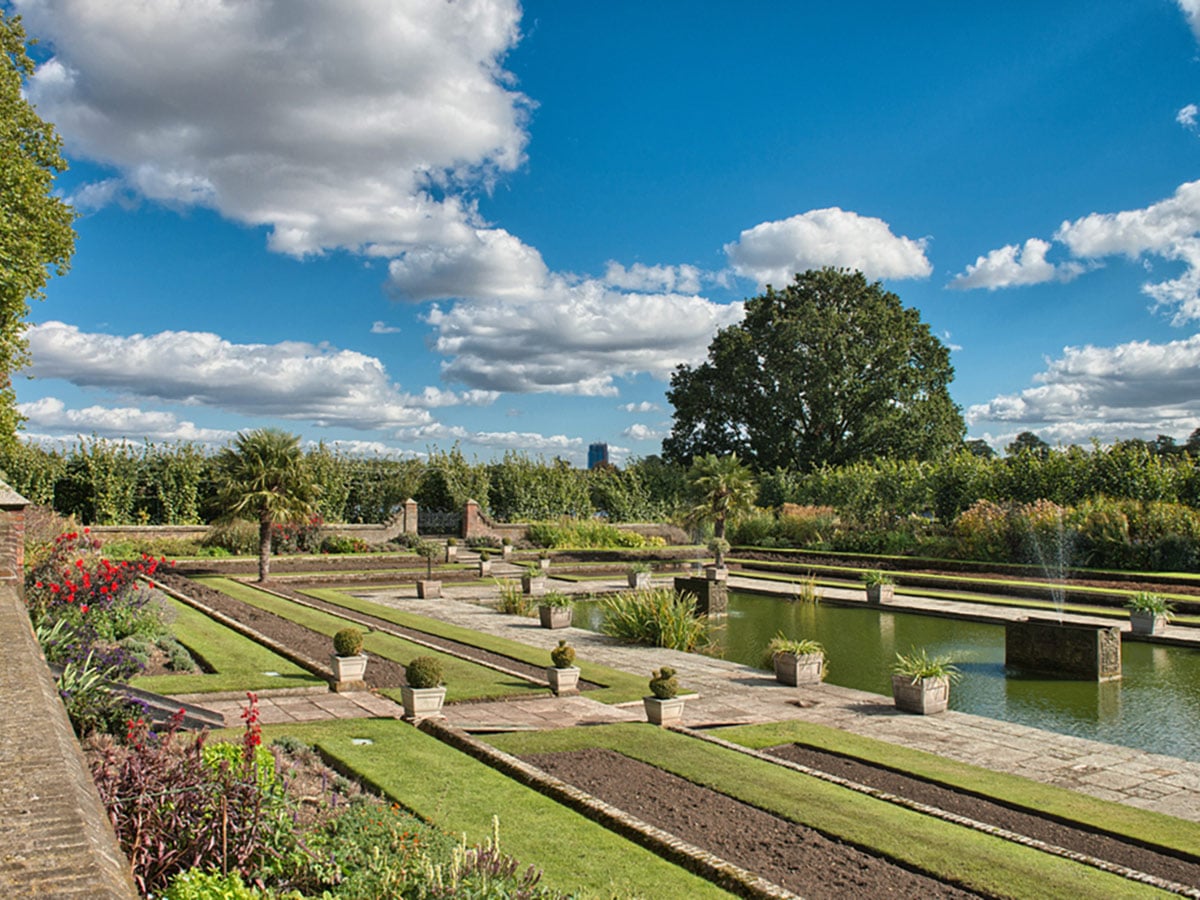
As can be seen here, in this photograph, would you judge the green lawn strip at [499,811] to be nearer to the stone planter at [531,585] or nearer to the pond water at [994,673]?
the pond water at [994,673]

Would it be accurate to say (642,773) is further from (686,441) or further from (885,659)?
(686,441)

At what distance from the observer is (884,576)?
21.4 metres

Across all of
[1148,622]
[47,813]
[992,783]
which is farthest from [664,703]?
[1148,622]

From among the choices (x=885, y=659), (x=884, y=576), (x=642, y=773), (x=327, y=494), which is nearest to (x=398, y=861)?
(x=642, y=773)

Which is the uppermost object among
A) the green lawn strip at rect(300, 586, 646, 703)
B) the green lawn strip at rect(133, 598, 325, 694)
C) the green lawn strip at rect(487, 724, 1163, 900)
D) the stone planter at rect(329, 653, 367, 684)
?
the stone planter at rect(329, 653, 367, 684)

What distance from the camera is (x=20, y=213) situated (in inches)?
655

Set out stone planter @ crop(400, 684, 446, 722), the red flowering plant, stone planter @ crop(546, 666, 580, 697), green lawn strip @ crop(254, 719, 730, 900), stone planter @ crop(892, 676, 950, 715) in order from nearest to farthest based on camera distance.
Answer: green lawn strip @ crop(254, 719, 730, 900)
the red flowering plant
stone planter @ crop(400, 684, 446, 722)
stone planter @ crop(892, 676, 950, 715)
stone planter @ crop(546, 666, 580, 697)

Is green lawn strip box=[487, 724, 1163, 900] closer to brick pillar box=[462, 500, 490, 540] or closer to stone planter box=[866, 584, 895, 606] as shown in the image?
stone planter box=[866, 584, 895, 606]

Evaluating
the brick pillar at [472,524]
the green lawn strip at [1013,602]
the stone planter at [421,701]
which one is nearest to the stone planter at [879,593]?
the green lawn strip at [1013,602]

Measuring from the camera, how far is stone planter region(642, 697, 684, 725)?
356 inches

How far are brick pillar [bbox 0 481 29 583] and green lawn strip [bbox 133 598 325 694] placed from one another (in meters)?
1.77

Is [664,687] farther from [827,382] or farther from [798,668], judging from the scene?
[827,382]

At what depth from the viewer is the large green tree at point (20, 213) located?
1557 cm

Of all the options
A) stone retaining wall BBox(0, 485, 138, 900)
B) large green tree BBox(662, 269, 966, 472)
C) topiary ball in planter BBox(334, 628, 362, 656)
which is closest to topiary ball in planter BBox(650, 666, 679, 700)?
topiary ball in planter BBox(334, 628, 362, 656)
